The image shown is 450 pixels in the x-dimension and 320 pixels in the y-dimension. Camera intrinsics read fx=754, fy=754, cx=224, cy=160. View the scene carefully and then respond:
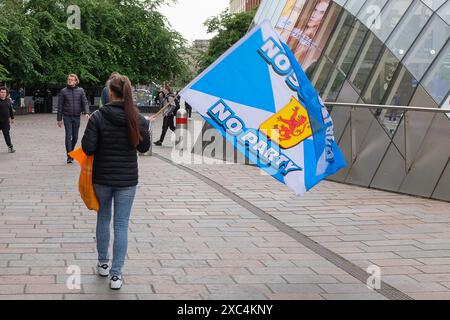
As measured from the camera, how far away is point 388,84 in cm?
1395

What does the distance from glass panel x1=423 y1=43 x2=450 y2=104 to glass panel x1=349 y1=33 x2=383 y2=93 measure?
182cm

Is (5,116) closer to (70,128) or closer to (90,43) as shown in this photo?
(70,128)

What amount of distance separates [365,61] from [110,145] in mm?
9650

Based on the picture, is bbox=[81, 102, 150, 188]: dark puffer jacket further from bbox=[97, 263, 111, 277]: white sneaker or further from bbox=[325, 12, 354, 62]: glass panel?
bbox=[325, 12, 354, 62]: glass panel

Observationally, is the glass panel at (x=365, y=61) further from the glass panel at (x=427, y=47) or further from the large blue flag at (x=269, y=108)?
the large blue flag at (x=269, y=108)

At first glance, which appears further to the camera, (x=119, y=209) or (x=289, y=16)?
(x=289, y=16)

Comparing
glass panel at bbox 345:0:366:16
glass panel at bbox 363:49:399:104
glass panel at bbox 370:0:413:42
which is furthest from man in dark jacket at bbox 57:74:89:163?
glass panel at bbox 370:0:413:42

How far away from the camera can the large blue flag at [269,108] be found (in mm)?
6969

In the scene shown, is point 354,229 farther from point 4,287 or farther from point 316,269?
point 4,287

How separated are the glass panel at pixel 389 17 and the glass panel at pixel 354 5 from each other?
921mm

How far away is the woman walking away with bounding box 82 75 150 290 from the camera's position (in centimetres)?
614

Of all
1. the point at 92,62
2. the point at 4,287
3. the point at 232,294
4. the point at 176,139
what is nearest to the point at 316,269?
the point at 232,294

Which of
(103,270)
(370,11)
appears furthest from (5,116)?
(103,270)

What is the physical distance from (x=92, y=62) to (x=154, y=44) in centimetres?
621
